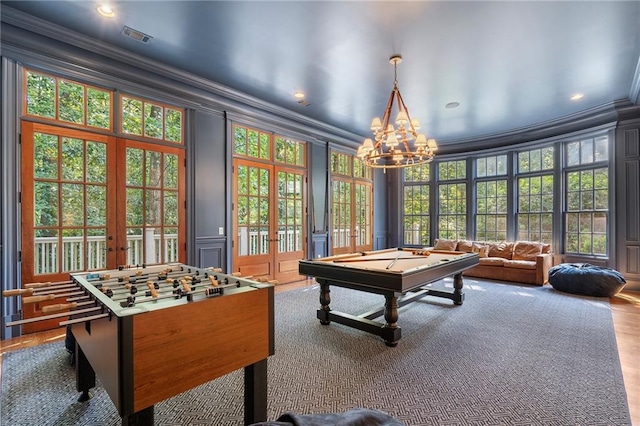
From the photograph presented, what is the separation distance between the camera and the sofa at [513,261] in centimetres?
562

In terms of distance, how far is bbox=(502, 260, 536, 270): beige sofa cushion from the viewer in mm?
5664

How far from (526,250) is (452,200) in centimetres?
213

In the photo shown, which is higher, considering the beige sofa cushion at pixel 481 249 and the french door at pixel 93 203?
the french door at pixel 93 203

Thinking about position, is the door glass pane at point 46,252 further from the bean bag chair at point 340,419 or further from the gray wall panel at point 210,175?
the bean bag chair at point 340,419

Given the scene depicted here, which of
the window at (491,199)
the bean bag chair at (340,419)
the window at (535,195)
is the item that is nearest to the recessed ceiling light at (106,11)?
the bean bag chair at (340,419)

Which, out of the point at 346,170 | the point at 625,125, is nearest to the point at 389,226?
the point at 346,170

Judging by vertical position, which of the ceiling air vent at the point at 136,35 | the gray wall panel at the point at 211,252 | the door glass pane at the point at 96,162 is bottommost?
the gray wall panel at the point at 211,252

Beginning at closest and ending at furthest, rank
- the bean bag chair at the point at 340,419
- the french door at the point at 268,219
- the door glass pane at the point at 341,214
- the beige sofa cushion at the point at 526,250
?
the bean bag chair at the point at 340,419, the french door at the point at 268,219, the beige sofa cushion at the point at 526,250, the door glass pane at the point at 341,214

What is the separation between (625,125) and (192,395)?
736 cm

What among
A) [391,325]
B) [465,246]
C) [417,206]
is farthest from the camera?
[417,206]

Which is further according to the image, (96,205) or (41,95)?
(96,205)

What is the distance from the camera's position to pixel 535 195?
6.62 metres

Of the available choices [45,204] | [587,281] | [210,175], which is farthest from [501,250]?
[45,204]

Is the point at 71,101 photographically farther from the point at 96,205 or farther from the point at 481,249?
the point at 481,249
